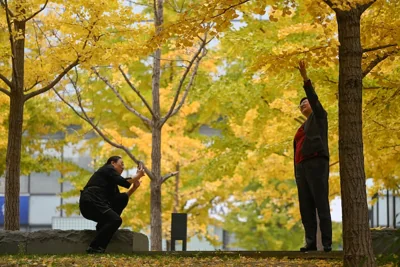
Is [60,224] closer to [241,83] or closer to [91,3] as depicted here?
[241,83]

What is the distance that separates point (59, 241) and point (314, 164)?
392cm

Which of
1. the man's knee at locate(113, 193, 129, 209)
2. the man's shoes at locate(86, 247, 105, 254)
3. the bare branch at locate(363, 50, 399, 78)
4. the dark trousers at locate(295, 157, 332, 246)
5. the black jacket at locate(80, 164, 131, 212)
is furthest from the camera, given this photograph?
the man's knee at locate(113, 193, 129, 209)

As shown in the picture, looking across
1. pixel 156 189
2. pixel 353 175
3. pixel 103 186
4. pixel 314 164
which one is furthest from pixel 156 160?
pixel 353 175

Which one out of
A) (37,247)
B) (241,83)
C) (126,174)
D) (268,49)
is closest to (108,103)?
(241,83)

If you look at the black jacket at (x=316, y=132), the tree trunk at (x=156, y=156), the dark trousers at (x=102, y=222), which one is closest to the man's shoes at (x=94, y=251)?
the dark trousers at (x=102, y=222)

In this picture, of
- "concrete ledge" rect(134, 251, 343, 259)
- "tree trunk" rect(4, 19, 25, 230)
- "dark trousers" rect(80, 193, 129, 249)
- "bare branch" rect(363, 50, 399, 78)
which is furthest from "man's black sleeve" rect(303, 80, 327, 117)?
"tree trunk" rect(4, 19, 25, 230)

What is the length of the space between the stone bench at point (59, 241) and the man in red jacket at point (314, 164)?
9.16ft

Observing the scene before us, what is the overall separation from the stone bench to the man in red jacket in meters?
2.79

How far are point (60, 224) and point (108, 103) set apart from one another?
13719 mm

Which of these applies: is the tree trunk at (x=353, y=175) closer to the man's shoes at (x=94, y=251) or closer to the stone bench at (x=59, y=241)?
the man's shoes at (x=94, y=251)

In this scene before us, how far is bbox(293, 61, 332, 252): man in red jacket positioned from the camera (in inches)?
371

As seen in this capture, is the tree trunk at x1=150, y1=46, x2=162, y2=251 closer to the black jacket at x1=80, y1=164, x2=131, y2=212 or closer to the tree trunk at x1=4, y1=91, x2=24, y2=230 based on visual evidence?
the tree trunk at x1=4, y1=91, x2=24, y2=230

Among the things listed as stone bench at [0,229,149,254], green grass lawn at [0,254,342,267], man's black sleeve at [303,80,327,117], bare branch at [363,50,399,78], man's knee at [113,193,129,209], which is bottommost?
green grass lawn at [0,254,342,267]

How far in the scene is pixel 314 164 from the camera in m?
9.52
